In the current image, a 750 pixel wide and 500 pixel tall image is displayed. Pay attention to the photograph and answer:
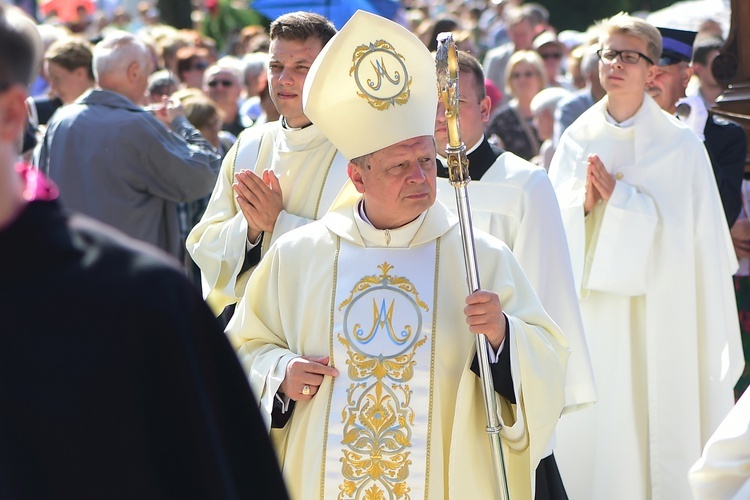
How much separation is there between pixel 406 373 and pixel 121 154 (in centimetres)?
349

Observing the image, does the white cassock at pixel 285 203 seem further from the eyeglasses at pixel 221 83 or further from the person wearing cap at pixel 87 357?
the eyeglasses at pixel 221 83

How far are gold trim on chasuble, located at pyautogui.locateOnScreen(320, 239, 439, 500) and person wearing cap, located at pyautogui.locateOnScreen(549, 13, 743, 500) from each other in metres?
2.09

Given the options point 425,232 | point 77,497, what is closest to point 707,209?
point 425,232

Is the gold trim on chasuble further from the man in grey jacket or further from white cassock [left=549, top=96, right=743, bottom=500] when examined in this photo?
the man in grey jacket

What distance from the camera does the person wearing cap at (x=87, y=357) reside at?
71.8 inches

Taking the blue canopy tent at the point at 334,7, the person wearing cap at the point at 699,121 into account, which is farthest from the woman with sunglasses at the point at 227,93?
the person wearing cap at the point at 699,121

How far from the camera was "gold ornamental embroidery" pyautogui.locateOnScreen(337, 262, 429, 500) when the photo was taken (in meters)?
3.89

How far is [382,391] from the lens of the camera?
154 inches

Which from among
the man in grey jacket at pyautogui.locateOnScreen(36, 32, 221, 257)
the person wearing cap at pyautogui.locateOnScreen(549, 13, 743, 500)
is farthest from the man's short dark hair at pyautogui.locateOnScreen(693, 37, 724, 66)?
the man in grey jacket at pyautogui.locateOnScreen(36, 32, 221, 257)

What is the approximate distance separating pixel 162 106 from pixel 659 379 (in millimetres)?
3253

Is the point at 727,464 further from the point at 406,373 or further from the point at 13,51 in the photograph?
the point at 13,51

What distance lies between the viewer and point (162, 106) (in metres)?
7.59

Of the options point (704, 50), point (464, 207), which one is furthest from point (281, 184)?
point (704, 50)

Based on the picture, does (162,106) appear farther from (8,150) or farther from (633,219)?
(8,150)
